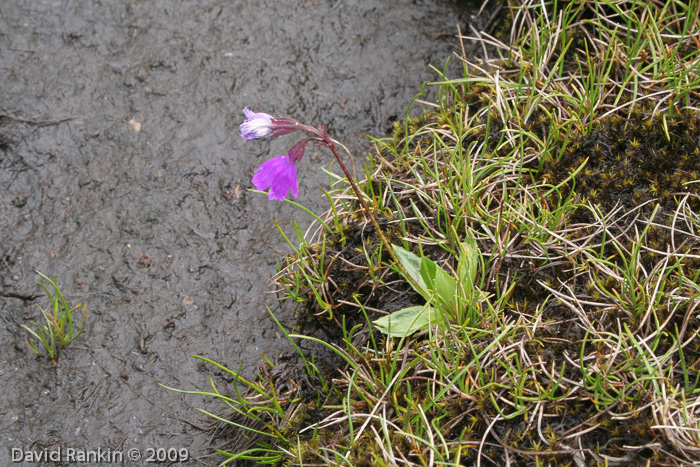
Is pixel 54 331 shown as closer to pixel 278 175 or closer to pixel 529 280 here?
pixel 278 175

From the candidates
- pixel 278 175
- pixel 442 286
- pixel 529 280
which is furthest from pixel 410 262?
pixel 278 175

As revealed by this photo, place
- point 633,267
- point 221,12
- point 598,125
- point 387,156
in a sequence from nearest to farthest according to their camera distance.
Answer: point 633,267 < point 598,125 < point 387,156 < point 221,12

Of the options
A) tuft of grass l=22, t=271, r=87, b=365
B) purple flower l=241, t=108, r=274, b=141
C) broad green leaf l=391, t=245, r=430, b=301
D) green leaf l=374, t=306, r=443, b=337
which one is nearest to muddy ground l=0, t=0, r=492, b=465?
tuft of grass l=22, t=271, r=87, b=365

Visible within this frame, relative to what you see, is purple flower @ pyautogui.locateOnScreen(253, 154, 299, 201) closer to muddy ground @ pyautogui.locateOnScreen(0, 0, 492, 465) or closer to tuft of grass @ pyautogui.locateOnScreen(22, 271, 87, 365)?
muddy ground @ pyautogui.locateOnScreen(0, 0, 492, 465)

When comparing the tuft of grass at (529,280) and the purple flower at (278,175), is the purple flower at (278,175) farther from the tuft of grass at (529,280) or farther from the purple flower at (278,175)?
the tuft of grass at (529,280)

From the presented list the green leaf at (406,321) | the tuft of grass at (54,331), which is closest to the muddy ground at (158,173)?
the tuft of grass at (54,331)

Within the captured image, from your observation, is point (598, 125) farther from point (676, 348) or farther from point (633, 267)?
point (676, 348)

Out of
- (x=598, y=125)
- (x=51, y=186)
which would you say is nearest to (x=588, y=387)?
(x=598, y=125)
